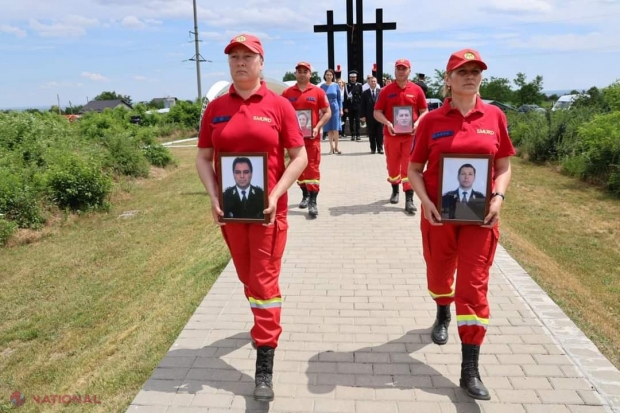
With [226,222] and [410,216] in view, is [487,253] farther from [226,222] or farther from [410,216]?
[410,216]

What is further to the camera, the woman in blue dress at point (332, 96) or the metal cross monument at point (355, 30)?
the metal cross monument at point (355, 30)

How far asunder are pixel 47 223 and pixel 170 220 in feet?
7.41

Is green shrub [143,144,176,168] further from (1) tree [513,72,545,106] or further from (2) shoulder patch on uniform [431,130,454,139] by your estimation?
(1) tree [513,72,545,106]

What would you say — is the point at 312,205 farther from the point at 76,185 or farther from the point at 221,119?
the point at 76,185

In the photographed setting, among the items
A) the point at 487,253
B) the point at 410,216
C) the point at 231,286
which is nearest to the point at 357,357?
the point at 487,253

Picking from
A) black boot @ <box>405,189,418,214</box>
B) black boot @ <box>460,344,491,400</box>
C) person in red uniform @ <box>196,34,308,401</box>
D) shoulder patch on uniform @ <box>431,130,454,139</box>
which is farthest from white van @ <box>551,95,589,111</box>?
person in red uniform @ <box>196,34,308,401</box>

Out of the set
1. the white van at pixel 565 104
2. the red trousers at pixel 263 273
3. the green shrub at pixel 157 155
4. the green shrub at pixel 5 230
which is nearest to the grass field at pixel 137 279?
the green shrub at pixel 5 230

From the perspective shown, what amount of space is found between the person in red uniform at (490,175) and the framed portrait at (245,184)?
103 cm

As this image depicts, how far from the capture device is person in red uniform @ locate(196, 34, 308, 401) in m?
3.23

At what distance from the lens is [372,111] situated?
13.6m

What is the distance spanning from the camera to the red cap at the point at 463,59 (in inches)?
125

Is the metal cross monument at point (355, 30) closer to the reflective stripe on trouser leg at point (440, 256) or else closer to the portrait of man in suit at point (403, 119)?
the portrait of man in suit at point (403, 119)

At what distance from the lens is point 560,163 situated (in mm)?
14148

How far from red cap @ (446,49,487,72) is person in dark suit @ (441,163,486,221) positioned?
62 cm
